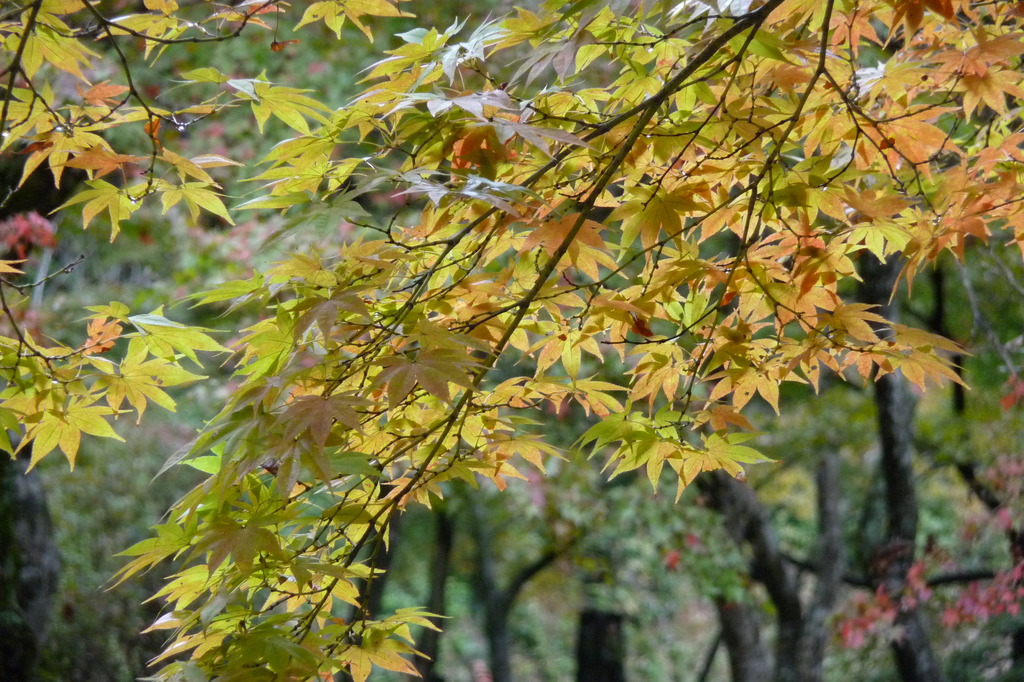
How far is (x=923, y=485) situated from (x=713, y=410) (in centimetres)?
761

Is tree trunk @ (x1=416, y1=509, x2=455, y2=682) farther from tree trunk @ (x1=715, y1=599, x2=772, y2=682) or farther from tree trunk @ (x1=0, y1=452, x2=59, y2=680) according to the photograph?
tree trunk @ (x1=0, y1=452, x2=59, y2=680)

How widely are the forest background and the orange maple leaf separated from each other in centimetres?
2

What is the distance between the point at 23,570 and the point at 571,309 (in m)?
3.04

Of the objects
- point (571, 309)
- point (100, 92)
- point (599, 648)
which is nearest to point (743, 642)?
point (599, 648)

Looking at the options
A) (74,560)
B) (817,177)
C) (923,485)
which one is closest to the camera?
(817,177)

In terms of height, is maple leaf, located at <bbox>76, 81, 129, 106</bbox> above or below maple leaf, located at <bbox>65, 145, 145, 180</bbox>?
above

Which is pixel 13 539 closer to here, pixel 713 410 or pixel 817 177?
pixel 713 410

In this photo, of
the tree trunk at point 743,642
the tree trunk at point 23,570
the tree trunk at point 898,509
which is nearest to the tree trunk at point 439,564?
the tree trunk at point 743,642

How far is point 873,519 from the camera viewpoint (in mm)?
7148

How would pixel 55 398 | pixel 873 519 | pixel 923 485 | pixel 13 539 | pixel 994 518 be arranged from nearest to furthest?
pixel 55 398
pixel 13 539
pixel 994 518
pixel 873 519
pixel 923 485

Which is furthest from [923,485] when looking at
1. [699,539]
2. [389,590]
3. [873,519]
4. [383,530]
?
[383,530]

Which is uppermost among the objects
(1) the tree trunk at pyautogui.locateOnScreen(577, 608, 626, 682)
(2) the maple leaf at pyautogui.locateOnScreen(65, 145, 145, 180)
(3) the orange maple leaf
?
(2) the maple leaf at pyautogui.locateOnScreen(65, 145, 145, 180)

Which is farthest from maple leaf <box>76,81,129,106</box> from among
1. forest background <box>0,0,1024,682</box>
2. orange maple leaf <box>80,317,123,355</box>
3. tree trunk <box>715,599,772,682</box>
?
tree trunk <box>715,599,772,682</box>

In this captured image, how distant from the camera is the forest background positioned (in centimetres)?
146
